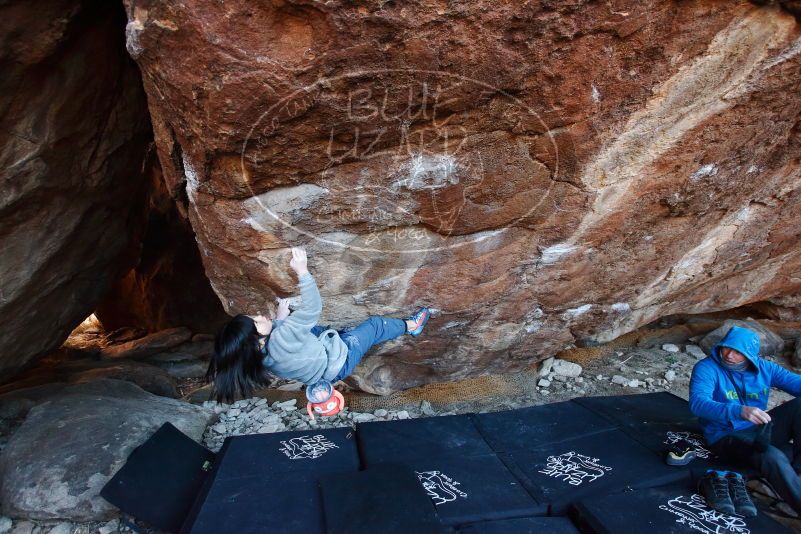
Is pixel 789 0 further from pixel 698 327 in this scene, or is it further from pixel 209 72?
pixel 698 327

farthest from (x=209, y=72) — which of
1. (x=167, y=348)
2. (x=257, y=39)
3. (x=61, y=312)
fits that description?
(x=167, y=348)

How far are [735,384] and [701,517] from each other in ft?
2.71

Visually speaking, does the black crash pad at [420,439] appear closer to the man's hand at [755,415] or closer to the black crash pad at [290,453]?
the black crash pad at [290,453]

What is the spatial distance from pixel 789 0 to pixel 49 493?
4.61m

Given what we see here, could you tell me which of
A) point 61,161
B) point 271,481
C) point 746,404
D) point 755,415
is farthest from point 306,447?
point 746,404

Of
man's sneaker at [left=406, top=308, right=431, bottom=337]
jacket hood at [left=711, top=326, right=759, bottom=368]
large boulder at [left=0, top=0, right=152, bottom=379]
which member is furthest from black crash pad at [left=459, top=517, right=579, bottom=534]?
large boulder at [left=0, top=0, right=152, bottom=379]

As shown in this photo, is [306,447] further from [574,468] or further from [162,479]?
[574,468]

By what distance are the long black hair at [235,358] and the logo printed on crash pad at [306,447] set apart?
32.5 inches

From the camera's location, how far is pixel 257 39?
6.17 feet

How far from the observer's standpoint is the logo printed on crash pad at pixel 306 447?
3.02m

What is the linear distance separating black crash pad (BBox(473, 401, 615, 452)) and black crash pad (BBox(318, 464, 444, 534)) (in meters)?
0.80

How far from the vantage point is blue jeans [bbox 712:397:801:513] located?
2.44 meters

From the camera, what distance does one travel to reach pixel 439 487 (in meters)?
2.73

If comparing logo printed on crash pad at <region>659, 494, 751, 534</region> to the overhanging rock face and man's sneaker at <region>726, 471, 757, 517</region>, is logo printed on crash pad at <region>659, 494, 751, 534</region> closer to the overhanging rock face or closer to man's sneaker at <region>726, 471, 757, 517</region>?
man's sneaker at <region>726, 471, 757, 517</region>
